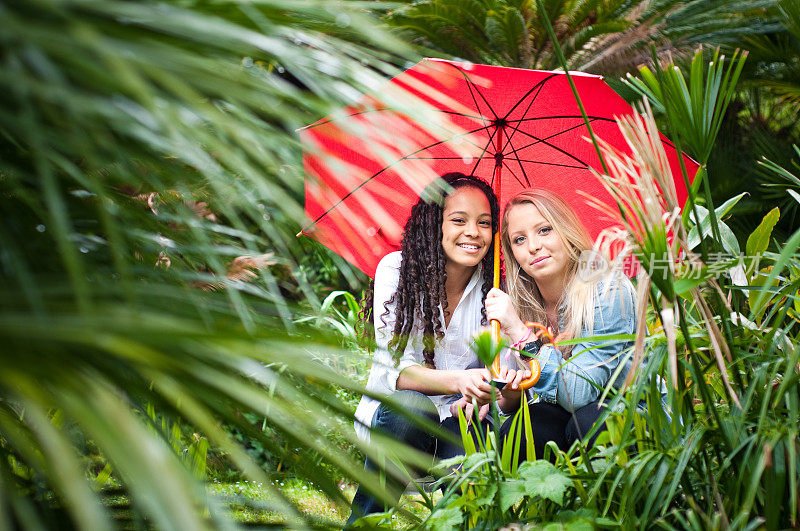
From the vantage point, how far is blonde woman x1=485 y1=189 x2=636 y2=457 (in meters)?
2.31

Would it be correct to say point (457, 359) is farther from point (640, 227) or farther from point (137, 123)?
point (137, 123)

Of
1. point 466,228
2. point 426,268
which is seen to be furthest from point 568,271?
point 426,268

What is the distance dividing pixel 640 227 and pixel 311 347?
27.3 inches

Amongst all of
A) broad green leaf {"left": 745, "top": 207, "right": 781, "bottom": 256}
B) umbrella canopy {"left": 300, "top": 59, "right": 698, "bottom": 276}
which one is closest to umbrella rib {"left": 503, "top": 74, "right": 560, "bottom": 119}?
umbrella canopy {"left": 300, "top": 59, "right": 698, "bottom": 276}

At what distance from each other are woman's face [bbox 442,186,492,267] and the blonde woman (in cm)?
14

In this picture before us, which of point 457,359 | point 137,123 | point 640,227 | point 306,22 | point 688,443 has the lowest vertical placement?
point 457,359

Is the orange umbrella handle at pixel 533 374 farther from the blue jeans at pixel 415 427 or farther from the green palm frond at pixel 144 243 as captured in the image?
the green palm frond at pixel 144 243

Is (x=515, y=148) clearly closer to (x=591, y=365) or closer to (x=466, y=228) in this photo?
(x=466, y=228)

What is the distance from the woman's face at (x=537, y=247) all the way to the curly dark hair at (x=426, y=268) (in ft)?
0.88

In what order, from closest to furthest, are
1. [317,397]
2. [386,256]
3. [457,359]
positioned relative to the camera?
1. [317,397]
2. [457,359]
3. [386,256]

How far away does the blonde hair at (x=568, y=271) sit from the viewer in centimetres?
253

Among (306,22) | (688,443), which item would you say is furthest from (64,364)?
(688,443)

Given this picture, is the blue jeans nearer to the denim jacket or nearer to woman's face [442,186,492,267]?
the denim jacket

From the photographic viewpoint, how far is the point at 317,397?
69 centimetres
